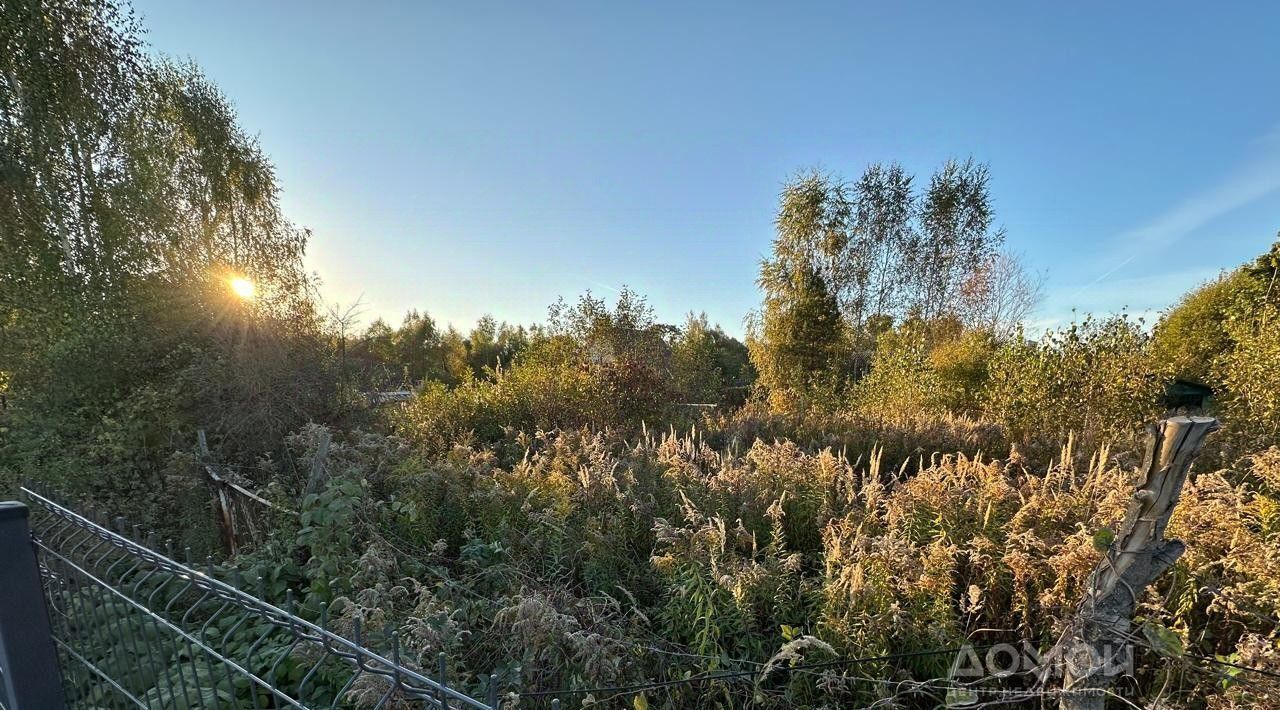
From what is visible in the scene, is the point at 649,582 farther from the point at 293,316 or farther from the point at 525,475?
the point at 293,316

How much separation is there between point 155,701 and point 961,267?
1365 cm

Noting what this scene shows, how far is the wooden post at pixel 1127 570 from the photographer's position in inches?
47.9

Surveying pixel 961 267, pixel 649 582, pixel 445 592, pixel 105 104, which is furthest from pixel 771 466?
pixel 961 267

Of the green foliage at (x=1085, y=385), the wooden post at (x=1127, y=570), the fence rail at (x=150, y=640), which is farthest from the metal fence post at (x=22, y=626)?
the green foliage at (x=1085, y=385)

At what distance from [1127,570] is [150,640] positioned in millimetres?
3243

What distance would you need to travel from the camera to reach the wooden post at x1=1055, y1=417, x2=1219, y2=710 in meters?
1.22

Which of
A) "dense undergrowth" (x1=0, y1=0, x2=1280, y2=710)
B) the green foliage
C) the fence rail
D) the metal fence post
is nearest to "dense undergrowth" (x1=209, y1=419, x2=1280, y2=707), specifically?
"dense undergrowth" (x1=0, y1=0, x2=1280, y2=710)

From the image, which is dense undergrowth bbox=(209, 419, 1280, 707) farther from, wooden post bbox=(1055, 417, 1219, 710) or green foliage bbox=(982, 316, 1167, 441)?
green foliage bbox=(982, 316, 1167, 441)

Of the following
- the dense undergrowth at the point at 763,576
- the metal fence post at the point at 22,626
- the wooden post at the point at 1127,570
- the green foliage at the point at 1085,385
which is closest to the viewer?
the wooden post at the point at 1127,570

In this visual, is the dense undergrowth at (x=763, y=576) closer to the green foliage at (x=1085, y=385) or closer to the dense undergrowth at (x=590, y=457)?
the dense undergrowth at (x=590, y=457)

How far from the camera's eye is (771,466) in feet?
11.9

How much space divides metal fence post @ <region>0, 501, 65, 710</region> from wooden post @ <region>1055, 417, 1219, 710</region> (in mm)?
3041

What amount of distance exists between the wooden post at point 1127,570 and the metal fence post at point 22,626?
9.98 feet

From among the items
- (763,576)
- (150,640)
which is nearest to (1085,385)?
(763,576)
